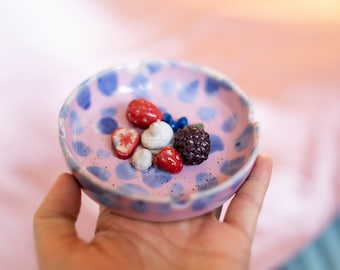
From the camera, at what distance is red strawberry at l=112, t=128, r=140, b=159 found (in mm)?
794

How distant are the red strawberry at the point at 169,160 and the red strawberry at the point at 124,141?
5cm

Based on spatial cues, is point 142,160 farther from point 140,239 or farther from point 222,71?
point 222,71

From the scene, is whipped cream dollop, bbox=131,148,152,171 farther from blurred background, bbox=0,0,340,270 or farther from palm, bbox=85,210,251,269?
blurred background, bbox=0,0,340,270

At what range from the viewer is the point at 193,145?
771 millimetres

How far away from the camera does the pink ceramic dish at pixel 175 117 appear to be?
Result: 2.20 feet

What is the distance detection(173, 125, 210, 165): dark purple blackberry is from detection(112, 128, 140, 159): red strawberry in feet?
0.24

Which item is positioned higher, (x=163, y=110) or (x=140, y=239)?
(x=163, y=110)

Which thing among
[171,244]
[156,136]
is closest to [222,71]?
[156,136]

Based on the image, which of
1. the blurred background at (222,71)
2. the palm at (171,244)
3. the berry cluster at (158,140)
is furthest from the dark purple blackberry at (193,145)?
the blurred background at (222,71)

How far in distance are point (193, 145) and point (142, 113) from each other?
131 millimetres

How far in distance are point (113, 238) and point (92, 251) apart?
0.15 ft

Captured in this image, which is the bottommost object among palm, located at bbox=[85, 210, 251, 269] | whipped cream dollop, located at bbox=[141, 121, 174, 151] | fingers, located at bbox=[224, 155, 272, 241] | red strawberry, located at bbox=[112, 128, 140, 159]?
palm, located at bbox=[85, 210, 251, 269]

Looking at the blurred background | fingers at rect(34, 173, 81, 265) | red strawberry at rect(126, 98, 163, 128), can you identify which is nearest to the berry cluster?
red strawberry at rect(126, 98, 163, 128)

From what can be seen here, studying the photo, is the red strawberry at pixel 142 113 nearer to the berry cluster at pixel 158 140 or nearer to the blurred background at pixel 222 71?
the berry cluster at pixel 158 140
